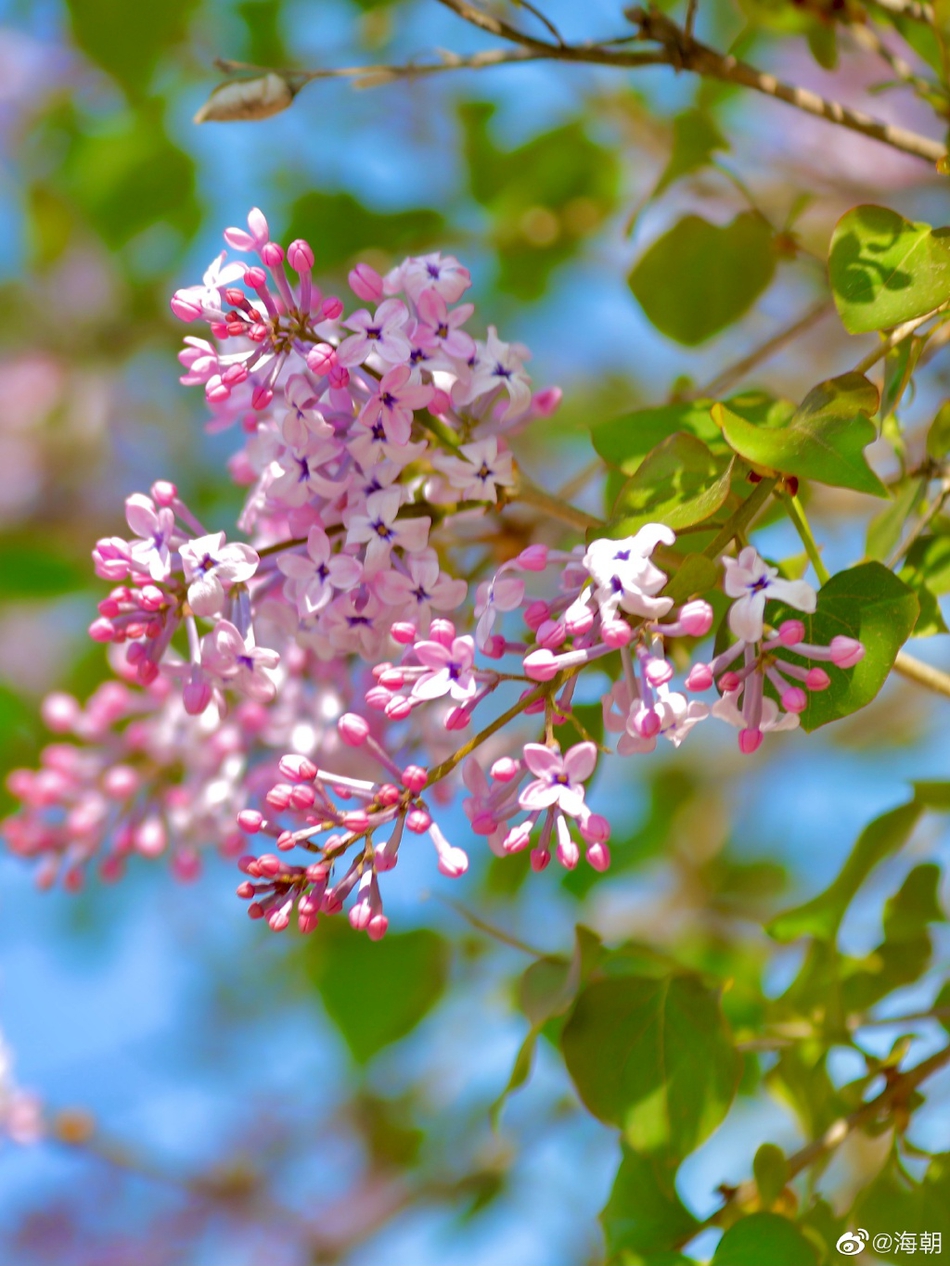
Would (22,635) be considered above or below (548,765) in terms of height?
above

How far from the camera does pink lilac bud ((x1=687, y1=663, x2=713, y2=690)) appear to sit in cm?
73

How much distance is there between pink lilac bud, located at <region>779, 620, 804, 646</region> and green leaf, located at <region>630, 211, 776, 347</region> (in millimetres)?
584

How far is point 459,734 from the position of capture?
45.1 inches

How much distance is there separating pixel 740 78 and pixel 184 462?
7.29ft

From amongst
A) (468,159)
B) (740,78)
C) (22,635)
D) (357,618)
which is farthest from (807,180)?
(22,635)

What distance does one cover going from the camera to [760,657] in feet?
2.51

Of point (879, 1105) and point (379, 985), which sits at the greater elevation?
point (379, 985)

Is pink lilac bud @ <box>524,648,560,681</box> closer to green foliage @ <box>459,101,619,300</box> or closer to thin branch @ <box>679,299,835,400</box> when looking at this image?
thin branch @ <box>679,299,835,400</box>

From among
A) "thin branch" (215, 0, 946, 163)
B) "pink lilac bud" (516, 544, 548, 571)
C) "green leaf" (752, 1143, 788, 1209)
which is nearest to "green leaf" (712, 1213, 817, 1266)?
"green leaf" (752, 1143, 788, 1209)

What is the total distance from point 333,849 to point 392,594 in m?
0.20

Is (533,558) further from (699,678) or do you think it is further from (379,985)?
(379,985)

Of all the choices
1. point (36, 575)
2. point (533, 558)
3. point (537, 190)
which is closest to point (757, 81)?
point (533, 558)

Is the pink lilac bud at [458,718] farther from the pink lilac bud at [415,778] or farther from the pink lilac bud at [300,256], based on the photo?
the pink lilac bud at [300,256]

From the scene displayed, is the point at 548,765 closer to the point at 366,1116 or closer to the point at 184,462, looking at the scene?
the point at 366,1116
